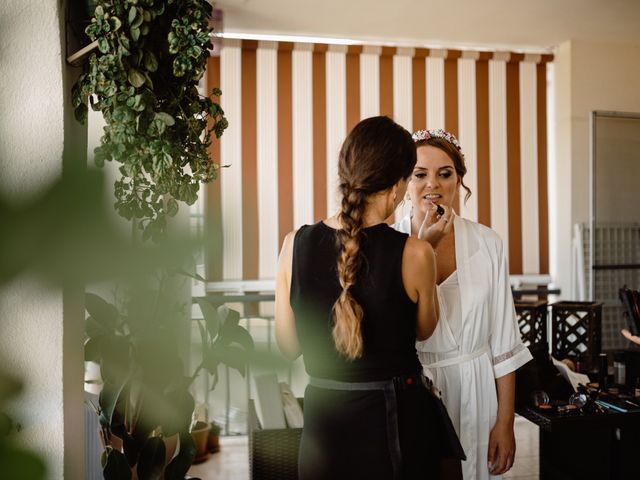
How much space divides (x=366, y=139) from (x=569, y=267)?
456 cm

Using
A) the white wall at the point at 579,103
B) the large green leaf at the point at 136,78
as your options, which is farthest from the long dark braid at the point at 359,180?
the white wall at the point at 579,103

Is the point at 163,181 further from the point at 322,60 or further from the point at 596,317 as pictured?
the point at 322,60

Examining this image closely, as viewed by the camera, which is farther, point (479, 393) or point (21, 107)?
point (479, 393)

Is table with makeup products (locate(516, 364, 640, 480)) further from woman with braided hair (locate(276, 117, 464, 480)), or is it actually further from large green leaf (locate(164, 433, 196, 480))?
large green leaf (locate(164, 433, 196, 480))

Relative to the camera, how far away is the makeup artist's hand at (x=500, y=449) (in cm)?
181

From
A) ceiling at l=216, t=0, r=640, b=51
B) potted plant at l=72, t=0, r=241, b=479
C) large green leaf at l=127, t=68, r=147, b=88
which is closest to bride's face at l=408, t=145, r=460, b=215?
potted plant at l=72, t=0, r=241, b=479

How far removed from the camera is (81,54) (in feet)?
4.16

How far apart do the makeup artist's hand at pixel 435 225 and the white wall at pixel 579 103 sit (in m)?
3.95

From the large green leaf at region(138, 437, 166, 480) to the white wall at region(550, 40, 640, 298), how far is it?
4729 mm

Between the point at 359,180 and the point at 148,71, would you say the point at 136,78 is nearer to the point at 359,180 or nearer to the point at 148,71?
the point at 148,71

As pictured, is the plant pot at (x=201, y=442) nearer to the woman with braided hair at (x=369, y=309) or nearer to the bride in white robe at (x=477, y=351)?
the bride in white robe at (x=477, y=351)

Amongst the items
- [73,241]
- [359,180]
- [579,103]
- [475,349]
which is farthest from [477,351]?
[579,103]

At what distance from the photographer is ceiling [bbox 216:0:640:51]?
4633mm

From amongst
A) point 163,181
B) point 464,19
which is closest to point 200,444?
point 163,181
